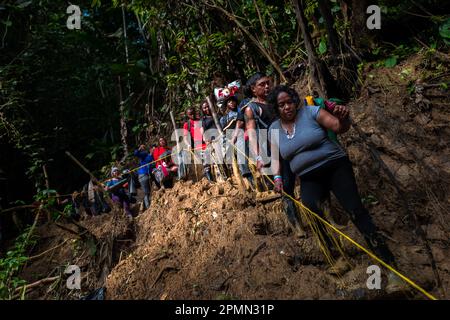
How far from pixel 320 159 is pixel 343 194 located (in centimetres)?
34

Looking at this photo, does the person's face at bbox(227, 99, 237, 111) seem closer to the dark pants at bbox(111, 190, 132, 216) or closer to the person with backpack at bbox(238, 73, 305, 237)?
the person with backpack at bbox(238, 73, 305, 237)

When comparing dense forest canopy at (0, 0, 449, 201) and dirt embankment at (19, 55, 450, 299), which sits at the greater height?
dense forest canopy at (0, 0, 449, 201)

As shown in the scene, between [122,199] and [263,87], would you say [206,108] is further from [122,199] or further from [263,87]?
[122,199]

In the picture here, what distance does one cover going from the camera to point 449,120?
4.58 m

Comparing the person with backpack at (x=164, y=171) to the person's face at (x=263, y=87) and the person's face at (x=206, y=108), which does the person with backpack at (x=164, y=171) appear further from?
the person's face at (x=263, y=87)

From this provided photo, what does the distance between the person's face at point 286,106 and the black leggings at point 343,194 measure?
0.53 metres

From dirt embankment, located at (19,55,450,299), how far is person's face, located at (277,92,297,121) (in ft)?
4.05

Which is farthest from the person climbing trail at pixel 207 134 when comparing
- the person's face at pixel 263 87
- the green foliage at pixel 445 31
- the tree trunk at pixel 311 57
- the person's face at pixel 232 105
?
the green foliage at pixel 445 31

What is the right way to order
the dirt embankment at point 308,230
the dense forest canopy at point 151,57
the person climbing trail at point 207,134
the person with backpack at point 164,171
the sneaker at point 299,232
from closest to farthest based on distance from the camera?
the dirt embankment at point 308,230 → the sneaker at point 299,232 → the dense forest canopy at point 151,57 → the person climbing trail at point 207,134 → the person with backpack at point 164,171

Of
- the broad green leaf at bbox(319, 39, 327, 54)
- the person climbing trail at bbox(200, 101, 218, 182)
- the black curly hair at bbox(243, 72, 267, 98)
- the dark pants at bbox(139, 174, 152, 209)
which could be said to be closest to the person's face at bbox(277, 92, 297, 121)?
the black curly hair at bbox(243, 72, 267, 98)

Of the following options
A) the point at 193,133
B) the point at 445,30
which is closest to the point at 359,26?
the point at 445,30

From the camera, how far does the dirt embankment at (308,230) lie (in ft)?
11.4

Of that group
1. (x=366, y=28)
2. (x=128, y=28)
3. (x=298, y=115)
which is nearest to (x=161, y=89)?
(x=128, y=28)

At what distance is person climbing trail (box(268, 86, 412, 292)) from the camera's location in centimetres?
290
